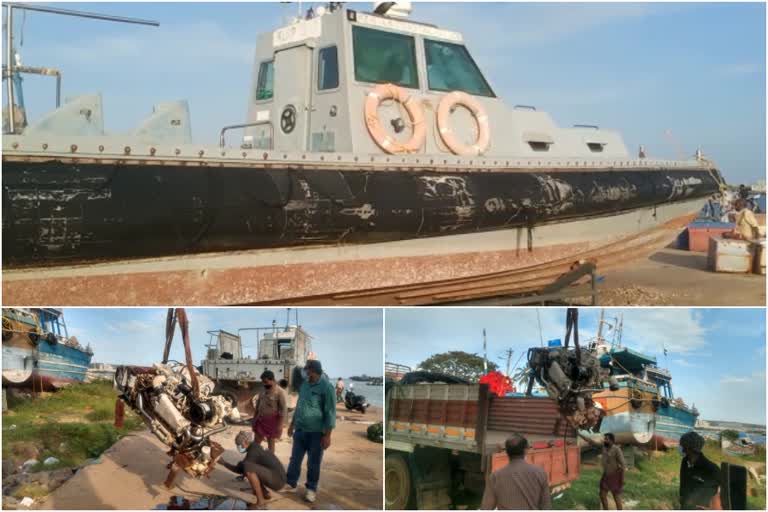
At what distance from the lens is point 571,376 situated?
4.81 m

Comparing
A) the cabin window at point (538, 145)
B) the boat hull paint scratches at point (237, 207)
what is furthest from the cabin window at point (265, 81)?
the cabin window at point (538, 145)

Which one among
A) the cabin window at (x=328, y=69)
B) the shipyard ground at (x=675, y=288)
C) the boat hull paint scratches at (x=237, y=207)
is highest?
the cabin window at (x=328, y=69)

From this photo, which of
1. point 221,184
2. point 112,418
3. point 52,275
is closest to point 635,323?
point 221,184

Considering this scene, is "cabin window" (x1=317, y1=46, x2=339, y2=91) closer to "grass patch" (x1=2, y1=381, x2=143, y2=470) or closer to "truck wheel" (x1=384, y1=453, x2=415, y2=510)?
"grass patch" (x1=2, y1=381, x2=143, y2=470)

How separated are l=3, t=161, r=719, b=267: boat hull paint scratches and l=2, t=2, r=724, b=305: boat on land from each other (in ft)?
0.04

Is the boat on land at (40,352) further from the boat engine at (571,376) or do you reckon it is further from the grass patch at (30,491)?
the boat engine at (571,376)

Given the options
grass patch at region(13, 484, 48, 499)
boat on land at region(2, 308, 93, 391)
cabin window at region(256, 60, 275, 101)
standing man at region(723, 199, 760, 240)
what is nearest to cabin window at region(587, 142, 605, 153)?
standing man at region(723, 199, 760, 240)

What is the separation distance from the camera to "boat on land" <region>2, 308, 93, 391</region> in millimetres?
4934

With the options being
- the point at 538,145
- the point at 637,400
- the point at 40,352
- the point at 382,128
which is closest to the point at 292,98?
the point at 382,128

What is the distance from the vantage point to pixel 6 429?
4566mm

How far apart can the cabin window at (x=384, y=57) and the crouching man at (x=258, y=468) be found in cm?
394

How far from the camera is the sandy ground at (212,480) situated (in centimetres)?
431

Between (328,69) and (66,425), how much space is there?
4.03 meters

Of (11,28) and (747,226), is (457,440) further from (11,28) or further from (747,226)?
(747,226)
